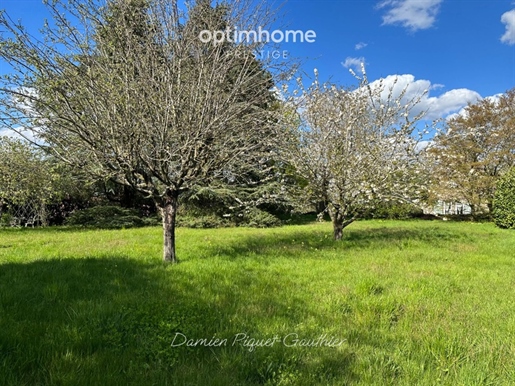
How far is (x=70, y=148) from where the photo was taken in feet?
19.1

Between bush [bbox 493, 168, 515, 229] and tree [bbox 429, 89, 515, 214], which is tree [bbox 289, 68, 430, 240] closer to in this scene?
bush [bbox 493, 168, 515, 229]

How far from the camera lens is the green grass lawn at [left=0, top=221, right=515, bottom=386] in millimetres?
2312

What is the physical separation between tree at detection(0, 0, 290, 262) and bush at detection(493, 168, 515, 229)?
13.9 m

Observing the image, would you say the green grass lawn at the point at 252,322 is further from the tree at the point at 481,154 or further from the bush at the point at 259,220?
the tree at the point at 481,154

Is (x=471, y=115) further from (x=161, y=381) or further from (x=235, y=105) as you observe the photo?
(x=161, y=381)

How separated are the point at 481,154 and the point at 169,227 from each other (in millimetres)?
22089

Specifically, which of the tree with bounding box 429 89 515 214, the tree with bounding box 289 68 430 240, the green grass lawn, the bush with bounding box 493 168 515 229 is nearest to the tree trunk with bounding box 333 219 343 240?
the tree with bounding box 289 68 430 240

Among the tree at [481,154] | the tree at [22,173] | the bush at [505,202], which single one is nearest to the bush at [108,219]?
the tree at [22,173]

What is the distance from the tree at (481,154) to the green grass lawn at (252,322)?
16.0m

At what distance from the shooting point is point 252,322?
317cm

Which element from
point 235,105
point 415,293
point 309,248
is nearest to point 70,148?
point 235,105

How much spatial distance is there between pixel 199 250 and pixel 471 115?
21.9 m

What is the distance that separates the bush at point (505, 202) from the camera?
14.2m

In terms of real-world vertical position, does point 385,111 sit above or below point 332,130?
above
